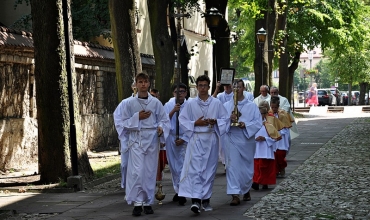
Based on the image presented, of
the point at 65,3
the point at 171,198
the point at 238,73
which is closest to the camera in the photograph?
the point at 171,198

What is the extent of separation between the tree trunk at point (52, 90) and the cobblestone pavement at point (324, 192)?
3818 millimetres

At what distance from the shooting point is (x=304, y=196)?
12812 millimetres

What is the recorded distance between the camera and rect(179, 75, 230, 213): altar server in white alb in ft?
37.6

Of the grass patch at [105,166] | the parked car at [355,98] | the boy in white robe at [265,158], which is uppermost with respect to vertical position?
the boy in white robe at [265,158]

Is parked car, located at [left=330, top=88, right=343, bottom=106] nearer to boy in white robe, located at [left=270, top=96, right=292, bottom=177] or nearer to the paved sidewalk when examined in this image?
the paved sidewalk

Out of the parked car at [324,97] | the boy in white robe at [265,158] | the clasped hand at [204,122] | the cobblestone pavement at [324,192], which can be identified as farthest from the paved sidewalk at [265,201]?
the parked car at [324,97]

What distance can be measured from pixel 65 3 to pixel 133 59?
14.2ft

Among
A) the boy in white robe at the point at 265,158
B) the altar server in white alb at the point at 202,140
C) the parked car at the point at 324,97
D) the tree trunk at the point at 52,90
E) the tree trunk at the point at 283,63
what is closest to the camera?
the altar server in white alb at the point at 202,140

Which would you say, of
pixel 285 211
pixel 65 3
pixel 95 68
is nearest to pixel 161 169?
pixel 285 211

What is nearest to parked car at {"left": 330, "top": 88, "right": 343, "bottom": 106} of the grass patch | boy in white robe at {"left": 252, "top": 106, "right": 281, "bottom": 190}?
the grass patch

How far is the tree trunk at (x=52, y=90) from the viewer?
1520cm

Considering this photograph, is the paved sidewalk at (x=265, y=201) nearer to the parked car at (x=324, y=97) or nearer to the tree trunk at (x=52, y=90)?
the tree trunk at (x=52, y=90)

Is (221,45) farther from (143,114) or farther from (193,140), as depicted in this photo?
(143,114)

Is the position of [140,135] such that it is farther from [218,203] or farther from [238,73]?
[238,73]
